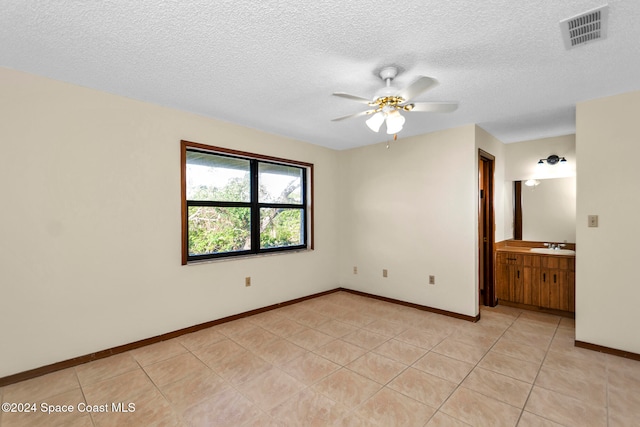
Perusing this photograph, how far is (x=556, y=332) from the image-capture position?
3.26m

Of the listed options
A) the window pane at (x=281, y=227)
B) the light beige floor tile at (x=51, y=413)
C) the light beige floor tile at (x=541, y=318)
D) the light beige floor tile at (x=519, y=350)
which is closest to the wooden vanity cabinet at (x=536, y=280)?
the light beige floor tile at (x=541, y=318)

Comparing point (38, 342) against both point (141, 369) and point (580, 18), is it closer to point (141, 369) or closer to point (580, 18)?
point (141, 369)

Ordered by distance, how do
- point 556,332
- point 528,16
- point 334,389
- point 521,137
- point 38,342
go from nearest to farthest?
point 528,16
point 334,389
point 38,342
point 556,332
point 521,137

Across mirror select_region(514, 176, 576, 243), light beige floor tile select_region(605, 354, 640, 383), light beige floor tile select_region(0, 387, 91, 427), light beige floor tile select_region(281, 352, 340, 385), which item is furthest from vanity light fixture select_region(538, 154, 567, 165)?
light beige floor tile select_region(0, 387, 91, 427)

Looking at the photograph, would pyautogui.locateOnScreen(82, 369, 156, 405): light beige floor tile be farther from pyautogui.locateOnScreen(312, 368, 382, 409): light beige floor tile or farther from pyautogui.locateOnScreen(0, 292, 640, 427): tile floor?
pyautogui.locateOnScreen(312, 368, 382, 409): light beige floor tile

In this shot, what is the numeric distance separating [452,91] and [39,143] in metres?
3.49

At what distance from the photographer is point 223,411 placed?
1.97 meters

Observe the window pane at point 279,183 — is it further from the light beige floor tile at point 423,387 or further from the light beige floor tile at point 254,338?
the light beige floor tile at point 423,387

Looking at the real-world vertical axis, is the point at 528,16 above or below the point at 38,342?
above

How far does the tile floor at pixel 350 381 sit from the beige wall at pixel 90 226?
0.30 metres

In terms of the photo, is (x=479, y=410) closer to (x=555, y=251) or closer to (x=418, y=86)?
(x=418, y=86)

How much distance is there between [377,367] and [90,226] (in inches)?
110

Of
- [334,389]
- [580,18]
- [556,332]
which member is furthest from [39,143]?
[556,332]

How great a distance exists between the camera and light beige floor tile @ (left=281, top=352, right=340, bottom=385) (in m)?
2.39
